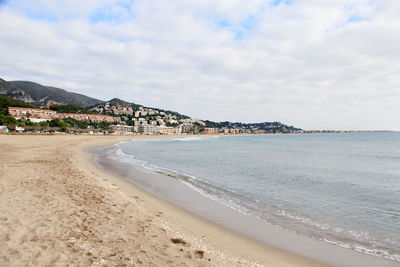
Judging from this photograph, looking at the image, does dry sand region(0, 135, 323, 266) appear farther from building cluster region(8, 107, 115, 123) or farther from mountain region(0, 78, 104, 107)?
mountain region(0, 78, 104, 107)

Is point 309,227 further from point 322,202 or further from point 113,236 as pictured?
point 113,236

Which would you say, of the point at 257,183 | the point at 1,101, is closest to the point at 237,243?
the point at 257,183

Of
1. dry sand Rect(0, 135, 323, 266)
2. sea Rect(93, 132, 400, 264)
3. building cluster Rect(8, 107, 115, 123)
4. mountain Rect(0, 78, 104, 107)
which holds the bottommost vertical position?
sea Rect(93, 132, 400, 264)

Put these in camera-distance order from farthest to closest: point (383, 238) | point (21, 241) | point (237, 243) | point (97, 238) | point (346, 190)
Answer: point (346, 190), point (383, 238), point (237, 243), point (97, 238), point (21, 241)

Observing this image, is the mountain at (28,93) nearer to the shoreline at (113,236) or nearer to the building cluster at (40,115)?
the building cluster at (40,115)

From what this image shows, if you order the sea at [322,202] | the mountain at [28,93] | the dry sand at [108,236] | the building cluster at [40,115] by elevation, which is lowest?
the sea at [322,202]

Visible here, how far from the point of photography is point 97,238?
4.09 m

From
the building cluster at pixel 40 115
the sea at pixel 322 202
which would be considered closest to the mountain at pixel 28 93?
the building cluster at pixel 40 115

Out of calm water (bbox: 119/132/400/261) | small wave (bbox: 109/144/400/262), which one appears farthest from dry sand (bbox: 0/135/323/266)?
calm water (bbox: 119/132/400/261)

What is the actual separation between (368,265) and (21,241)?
244 inches

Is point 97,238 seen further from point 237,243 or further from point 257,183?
point 257,183

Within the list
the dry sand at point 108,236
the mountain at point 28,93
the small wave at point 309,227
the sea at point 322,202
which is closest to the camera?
the dry sand at point 108,236

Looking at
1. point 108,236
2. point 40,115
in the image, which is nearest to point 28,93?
point 40,115

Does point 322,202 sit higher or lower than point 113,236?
lower
